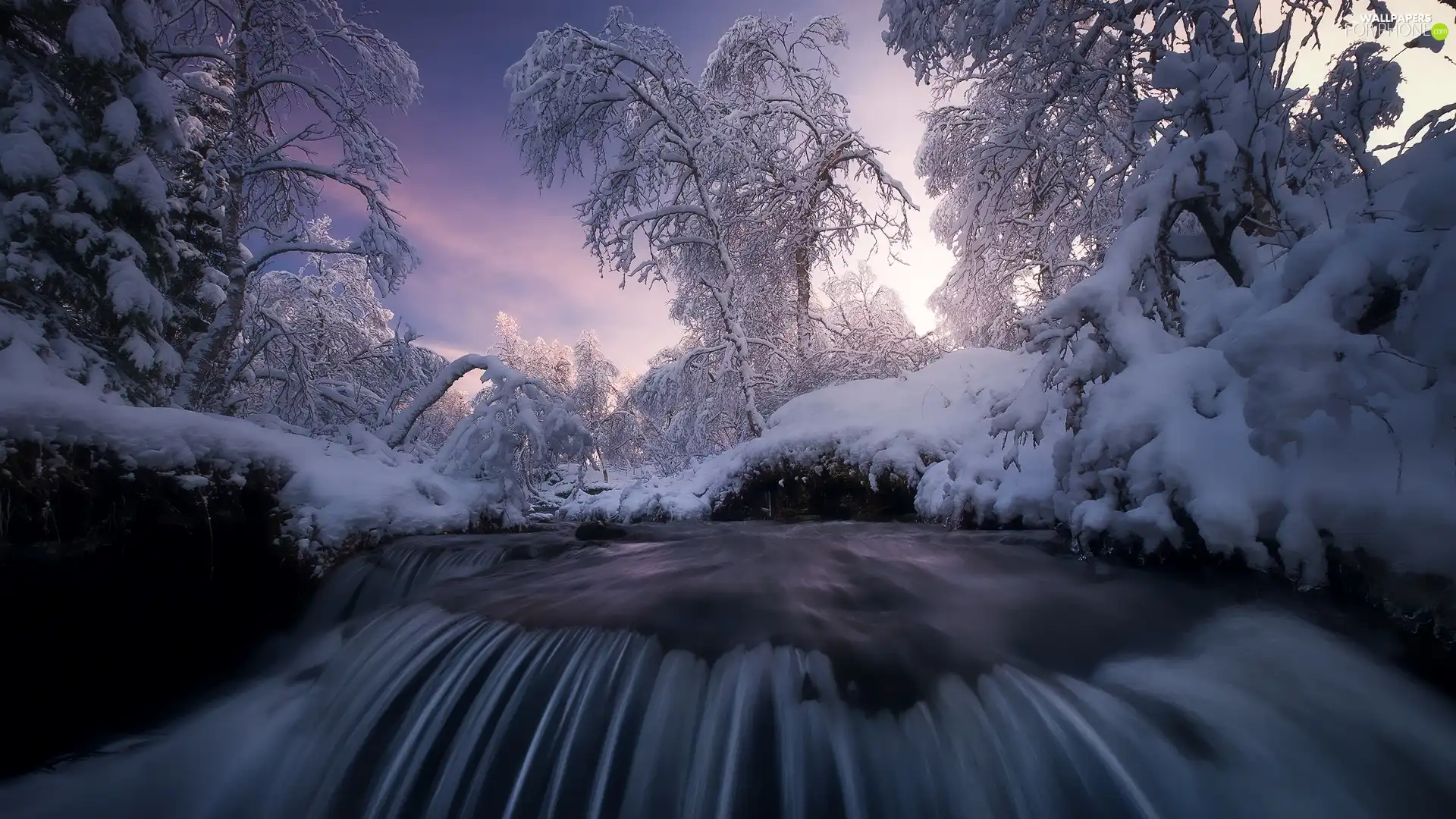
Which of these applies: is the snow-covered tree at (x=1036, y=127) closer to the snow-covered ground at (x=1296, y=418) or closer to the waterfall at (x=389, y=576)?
the snow-covered ground at (x=1296, y=418)

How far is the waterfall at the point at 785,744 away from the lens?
1.73 metres

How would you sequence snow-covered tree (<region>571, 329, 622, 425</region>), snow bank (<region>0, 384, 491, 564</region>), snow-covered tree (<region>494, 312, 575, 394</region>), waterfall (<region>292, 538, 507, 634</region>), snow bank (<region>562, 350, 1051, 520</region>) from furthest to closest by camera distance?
snow-covered tree (<region>494, 312, 575, 394</region>)
snow-covered tree (<region>571, 329, 622, 425</region>)
snow bank (<region>562, 350, 1051, 520</region>)
waterfall (<region>292, 538, 507, 634</region>)
snow bank (<region>0, 384, 491, 564</region>)

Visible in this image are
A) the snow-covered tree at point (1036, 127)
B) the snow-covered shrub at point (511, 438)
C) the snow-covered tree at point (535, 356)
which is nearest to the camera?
the snow-covered tree at point (1036, 127)

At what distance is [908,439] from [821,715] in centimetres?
484

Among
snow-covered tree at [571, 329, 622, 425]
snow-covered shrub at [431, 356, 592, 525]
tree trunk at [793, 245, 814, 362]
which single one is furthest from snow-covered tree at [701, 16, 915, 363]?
snow-covered tree at [571, 329, 622, 425]

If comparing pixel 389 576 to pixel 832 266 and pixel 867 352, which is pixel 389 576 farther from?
pixel 832 266

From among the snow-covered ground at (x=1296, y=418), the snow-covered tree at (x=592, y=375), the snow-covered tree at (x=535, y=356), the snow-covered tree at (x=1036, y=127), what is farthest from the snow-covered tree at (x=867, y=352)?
the snow-covered tree at (x=535, y=356)

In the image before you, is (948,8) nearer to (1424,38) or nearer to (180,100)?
(1424,38)

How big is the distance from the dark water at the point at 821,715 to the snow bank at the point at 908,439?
1.52 meters

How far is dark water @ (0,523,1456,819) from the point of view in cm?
176

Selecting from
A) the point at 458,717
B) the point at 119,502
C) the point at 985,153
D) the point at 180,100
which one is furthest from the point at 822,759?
the point at 180,100

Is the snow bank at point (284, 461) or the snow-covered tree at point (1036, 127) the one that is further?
the snow-covered tree at point (1036, 127)

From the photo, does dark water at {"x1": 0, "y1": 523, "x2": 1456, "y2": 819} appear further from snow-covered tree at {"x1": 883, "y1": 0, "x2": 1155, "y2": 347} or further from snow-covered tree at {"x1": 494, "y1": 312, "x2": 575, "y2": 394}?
snow-covered tree at {"x1": 494, "y1": 312, "x2": 575, "y2": 394}

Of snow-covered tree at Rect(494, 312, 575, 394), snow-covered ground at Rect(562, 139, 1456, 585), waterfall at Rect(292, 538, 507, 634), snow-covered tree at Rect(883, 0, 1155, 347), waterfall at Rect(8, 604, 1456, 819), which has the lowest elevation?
waterfall at Rect(8, 604, 1456, 819)
